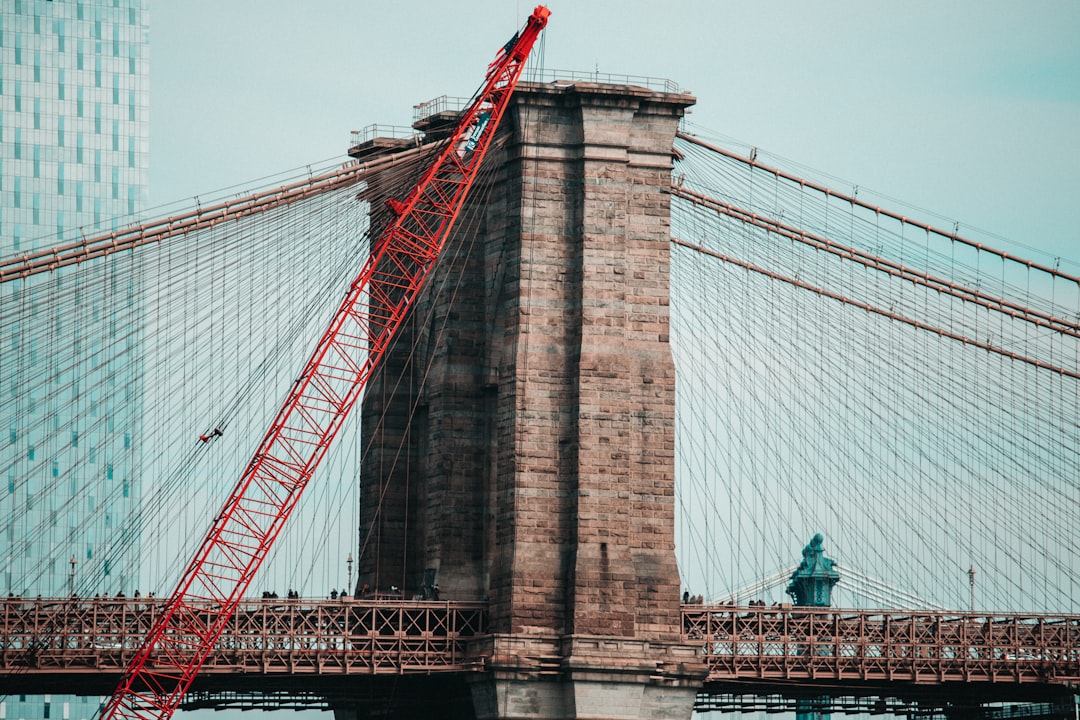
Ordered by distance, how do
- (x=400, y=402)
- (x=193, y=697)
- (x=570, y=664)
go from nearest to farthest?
(x=570, y=664) < (x=193, y=697) < (x=400, y=402)

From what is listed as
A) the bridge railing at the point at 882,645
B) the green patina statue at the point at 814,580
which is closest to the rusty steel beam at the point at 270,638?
the bridge railing at the point at 882,645

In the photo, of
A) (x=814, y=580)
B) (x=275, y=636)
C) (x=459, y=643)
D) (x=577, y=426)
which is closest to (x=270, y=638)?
(x=275, y=636)

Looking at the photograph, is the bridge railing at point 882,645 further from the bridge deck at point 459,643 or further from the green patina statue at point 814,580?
the green patina statue at point 814,580

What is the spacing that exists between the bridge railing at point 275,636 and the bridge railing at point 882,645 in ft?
36.3

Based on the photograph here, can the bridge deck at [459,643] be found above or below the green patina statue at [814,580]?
below

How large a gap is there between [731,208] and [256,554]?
27.5m

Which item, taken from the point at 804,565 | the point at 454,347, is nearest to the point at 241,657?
the point at 454,347

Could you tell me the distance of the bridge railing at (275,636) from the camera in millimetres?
88688

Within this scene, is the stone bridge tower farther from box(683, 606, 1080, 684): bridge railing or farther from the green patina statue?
the green patina statue

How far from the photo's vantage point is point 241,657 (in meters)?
91.6

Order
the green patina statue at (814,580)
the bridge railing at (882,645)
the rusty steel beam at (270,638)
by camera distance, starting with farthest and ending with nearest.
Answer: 1. the green patina statue at (814,580)
2. the bridge railing at (882,645)
3. the rusty steel beam at (270,638)

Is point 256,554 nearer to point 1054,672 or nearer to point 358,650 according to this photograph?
point 358,650

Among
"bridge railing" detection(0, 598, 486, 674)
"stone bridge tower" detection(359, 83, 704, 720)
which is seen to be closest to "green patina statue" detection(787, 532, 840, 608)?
"stone bridge tower" detection(359, 83, 704, 720)

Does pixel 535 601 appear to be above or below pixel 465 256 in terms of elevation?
below
